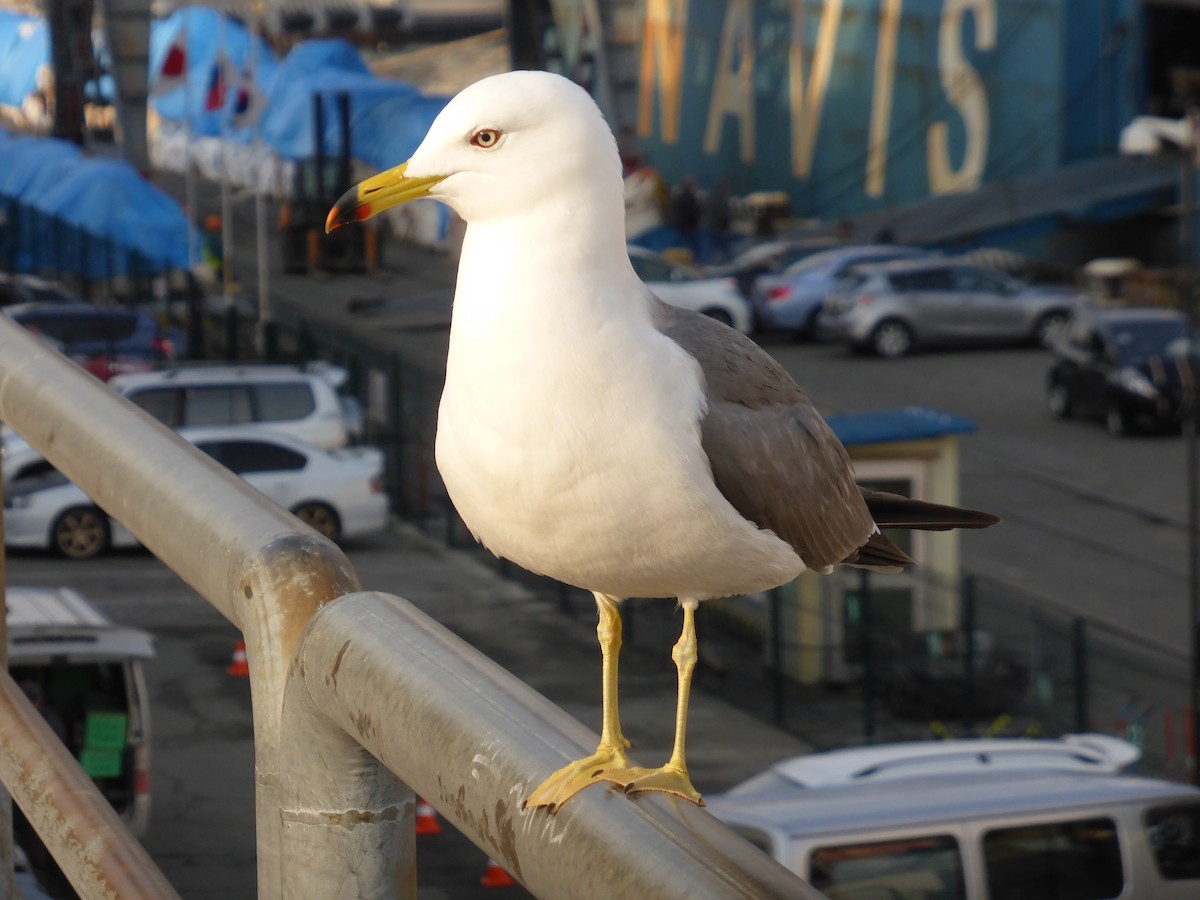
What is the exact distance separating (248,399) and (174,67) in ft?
44.8

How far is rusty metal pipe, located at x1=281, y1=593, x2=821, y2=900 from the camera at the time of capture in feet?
5.18

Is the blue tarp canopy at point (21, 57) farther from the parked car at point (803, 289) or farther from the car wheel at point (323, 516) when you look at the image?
the car wheel at point (323, 516)

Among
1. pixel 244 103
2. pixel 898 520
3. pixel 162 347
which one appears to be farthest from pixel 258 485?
pixel 898 520

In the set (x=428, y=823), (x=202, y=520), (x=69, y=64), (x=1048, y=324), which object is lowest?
(x=428, y=823)

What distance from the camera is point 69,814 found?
95.7 inches

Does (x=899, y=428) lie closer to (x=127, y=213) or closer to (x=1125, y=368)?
(x=1125, y=368)

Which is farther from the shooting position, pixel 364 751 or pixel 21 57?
pixel 21 57

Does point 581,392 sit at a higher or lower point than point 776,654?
higher

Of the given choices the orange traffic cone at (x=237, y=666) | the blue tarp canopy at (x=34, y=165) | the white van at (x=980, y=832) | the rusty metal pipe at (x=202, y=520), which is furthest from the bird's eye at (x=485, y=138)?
the blue tarp canopy at (x=34, y=165)

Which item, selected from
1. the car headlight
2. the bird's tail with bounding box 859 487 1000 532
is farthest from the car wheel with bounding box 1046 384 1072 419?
the bird's tail with bounding box 859 487 1000 532

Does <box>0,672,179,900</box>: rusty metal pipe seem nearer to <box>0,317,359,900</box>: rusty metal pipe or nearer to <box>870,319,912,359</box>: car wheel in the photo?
<box>0,317,359,900</box>: rusty metal pipe

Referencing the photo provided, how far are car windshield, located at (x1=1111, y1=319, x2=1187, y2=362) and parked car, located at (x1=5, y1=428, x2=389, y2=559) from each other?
12.4 meters

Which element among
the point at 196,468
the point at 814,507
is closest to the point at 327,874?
the point at 196,468

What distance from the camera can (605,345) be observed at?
273 centimetres
